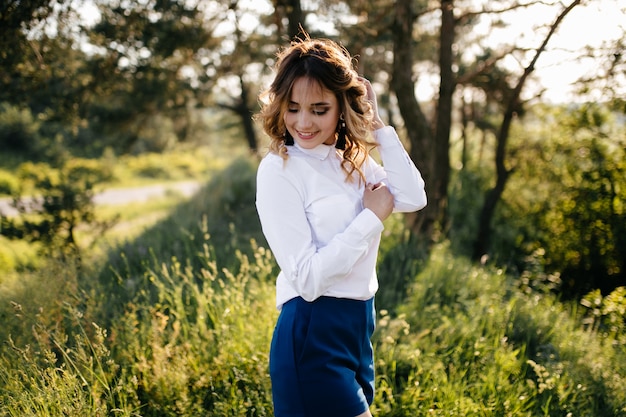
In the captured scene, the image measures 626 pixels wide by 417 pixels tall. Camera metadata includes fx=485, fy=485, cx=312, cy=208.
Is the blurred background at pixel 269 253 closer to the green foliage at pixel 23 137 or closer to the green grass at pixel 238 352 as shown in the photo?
the green grass at pixel 238 352

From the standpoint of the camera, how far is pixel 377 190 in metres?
1.92

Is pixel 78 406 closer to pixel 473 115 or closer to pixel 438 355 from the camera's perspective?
pixel 438 355

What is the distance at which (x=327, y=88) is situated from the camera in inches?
74.3

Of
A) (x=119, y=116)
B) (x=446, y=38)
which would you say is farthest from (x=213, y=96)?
(x=446, y=38)

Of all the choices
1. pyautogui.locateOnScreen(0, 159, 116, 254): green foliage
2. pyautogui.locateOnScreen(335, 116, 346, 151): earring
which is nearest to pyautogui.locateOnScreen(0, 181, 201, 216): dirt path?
pyautogui.locateOnScreen(0, 159, 116, 254): green foliage

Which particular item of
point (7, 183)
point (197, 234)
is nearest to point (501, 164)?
point (197, 234)

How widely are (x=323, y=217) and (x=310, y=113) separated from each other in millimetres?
417

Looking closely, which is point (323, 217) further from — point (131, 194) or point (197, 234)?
point (131, 194)

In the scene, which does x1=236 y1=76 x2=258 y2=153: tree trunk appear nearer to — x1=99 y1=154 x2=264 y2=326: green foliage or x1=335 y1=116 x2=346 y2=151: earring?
x1=99 y1=154 x2=264 y2=326: green foliage

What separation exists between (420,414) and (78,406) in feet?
6.41

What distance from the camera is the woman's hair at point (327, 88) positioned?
6.11ft

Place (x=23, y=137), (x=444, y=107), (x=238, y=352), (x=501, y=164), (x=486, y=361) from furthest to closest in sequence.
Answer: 1. (x=23, y=137)
2. (x=501, y=164)
3. (x=444, y=107)
4. (x=486, y=361)
5. (x=238, y=352)

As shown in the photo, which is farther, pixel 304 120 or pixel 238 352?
pixel 238 352

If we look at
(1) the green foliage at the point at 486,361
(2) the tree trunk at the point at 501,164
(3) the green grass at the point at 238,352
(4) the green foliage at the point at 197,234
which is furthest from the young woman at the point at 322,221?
(2) the tree trunk at the point at 501,164
